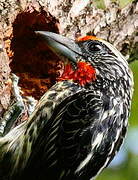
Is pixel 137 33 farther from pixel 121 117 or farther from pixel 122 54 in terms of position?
pixel 121 117

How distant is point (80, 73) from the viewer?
17.5ft

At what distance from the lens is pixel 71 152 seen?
15.9ft

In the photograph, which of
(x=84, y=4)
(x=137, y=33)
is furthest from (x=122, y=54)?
(x=84, y=4)

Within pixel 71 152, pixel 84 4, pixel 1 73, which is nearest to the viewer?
pixel 71 152

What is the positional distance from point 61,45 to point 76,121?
2.37 ft

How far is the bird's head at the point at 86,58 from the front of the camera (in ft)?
17.6

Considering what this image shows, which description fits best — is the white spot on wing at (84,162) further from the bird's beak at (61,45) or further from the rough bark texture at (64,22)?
the bird's beak at (61,45)

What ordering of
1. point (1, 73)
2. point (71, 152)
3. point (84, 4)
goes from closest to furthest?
point (71, 152) → point (1, 73) → point (84, 4)

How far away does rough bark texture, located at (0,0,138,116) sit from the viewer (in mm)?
5332

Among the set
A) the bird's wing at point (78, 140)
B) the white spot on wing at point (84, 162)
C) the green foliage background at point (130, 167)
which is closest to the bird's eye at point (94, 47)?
the bird's wing at point (78, 140)

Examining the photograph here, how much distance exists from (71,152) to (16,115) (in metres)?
0.67

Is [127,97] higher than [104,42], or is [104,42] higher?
[104,42]

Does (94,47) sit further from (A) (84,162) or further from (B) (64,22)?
(A) (84,162)

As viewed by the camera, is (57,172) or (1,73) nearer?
(57,172)
